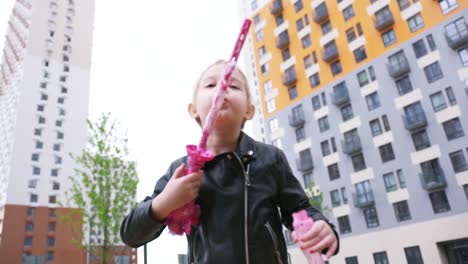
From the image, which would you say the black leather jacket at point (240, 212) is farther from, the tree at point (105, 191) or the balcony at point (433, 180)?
the balcony at point (433, 180)

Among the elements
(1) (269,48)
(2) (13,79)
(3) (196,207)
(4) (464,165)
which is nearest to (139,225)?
(3) (196,207)

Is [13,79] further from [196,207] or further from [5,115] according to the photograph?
[196,207]

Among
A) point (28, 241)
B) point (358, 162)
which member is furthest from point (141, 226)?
point (28, 241)

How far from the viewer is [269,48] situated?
3669 centimetres

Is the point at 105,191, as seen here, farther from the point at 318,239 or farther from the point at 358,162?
the point at 358,162

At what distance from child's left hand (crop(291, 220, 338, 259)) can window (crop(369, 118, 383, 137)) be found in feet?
92.6

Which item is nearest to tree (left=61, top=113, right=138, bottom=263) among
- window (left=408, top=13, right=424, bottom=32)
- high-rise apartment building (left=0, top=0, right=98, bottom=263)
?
window (left=408, top=13, right=424, bottom=32)

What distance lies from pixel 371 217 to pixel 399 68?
11.2 metres

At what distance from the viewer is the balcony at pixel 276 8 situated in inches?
1422

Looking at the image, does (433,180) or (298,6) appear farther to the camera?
(298,6)

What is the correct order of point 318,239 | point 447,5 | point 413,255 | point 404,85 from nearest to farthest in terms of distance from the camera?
point 318,239 → point 413,255 → point 447,5 → point 404,85

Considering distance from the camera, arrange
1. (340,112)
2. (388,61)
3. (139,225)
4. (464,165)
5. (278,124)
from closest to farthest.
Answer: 1. (139,225)
2. (464,165)
3. (388,61)
4. (340,112)
5. (278,124)

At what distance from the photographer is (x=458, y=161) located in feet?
76.5

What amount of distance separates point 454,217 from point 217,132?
85.1 ft
